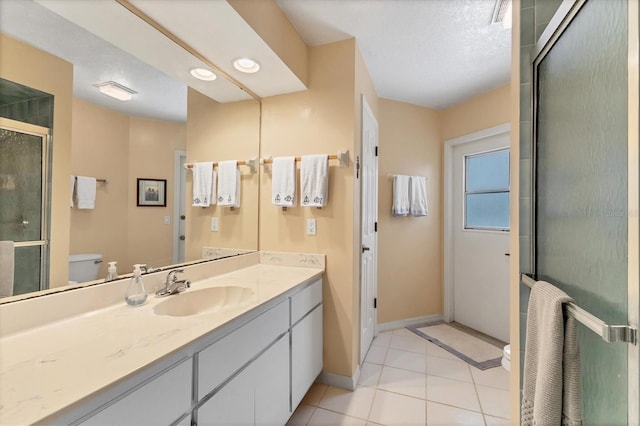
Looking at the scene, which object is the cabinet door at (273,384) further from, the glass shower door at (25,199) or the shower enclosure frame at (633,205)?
the shower enclosure frame at (633,205)

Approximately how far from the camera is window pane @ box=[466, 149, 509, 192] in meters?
2.71

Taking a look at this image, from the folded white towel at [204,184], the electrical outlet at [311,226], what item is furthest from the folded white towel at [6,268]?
the electrical outlet at [311,226]

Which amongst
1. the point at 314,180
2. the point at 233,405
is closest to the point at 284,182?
the point at 314,180

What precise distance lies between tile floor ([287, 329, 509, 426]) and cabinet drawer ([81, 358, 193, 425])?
1.06 m

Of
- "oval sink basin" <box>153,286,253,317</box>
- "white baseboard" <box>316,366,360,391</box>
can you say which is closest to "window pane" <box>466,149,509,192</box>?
"white baseboard" <box>316,366,360,391</box>

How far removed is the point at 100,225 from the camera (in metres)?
1.18

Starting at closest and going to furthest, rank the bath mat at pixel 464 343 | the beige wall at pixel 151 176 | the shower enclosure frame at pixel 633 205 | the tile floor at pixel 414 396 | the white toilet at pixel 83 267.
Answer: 1. the shower enclosure frame at pixel 633 205
2. the white toilet at pixel 83 267
3. the beige wall at pixel 151 176
4. the tile floor at pixel 414 396
5. the bath mat at pixel 464 343

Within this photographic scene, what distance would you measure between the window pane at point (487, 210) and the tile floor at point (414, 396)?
1322 millimetres

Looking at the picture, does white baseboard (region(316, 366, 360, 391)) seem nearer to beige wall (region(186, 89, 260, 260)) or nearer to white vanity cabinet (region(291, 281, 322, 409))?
white vanity cabinet (region(291, 281, 322, 409))

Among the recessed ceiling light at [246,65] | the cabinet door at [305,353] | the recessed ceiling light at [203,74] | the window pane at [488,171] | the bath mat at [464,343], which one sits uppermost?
the recessed ceiling light at [246,65]

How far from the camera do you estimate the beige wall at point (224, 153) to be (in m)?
1.70

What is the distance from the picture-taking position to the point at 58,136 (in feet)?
3.43

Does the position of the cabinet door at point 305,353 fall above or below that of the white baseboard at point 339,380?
above

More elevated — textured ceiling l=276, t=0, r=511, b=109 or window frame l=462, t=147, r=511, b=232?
textured ceiling l=276, t=0, r=511, b=109
